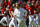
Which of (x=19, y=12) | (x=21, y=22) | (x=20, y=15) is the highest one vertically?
(x=19, y=12)

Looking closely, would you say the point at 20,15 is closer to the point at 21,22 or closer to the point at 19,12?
the point at 19,12

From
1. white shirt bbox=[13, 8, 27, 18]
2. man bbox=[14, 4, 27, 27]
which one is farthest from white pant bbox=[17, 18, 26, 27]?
white shirt bbox=[13, 8, 27, 18]

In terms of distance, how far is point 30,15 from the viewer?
4426mm

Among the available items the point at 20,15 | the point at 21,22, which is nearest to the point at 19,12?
the point at 20,15

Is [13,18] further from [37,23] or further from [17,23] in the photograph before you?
[37,23]

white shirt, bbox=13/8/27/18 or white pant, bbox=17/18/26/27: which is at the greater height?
white shirt, bbox=13/8/27/18

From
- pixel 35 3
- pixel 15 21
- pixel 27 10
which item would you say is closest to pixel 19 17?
pixel 15 21

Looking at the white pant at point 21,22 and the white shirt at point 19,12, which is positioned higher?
the white shirt at point 19,12

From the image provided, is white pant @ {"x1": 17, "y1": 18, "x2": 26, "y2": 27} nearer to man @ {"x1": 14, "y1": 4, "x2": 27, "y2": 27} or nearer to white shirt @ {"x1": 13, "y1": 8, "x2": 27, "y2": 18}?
man @ {"x1": 14, "y1": 4, "x2": 27, "y2": 27}

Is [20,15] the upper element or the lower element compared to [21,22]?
upper

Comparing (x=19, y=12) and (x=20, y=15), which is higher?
(x=19, y=12)

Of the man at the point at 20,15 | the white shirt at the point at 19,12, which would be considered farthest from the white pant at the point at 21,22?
the white shirt at the point at 19,12

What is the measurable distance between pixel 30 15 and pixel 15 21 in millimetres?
564

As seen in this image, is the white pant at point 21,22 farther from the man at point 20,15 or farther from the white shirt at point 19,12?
the white shirt at point 19,12
